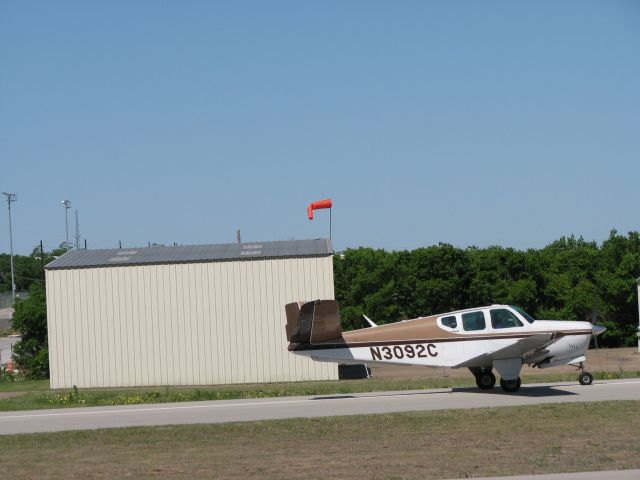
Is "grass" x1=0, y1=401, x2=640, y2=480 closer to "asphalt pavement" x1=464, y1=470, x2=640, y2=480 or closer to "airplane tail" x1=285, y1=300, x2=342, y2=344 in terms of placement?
"asphalt pavement" x1=464, y1=470, x2=640, y2=480

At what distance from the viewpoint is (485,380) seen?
67.3ft

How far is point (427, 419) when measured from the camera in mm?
15812

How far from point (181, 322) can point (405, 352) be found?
13451mm

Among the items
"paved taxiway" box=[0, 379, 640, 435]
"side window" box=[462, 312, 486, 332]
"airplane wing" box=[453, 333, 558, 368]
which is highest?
"side window" box=[462, 312, 486, 332]

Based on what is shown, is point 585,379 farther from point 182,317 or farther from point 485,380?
point 182,317

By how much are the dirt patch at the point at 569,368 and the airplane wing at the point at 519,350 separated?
9.89m

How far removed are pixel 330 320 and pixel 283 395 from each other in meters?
4.23

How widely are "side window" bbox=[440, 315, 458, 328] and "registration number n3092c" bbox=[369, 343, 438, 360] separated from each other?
586 mm

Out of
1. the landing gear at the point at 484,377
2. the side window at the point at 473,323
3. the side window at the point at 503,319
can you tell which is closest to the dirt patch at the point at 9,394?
the landing gear at the point at 484,377

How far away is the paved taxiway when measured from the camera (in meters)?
17.5

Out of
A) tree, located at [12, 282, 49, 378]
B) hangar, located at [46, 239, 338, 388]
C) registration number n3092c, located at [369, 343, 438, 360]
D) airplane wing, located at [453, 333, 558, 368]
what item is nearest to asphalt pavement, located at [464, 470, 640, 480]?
airplane wing, located at [453, 333, 558, 368]

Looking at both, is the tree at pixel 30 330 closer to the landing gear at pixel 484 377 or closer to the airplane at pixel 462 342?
the airplane at pixel 462 342

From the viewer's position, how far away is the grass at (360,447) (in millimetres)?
11422

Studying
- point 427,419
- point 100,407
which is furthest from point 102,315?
point 427,419
